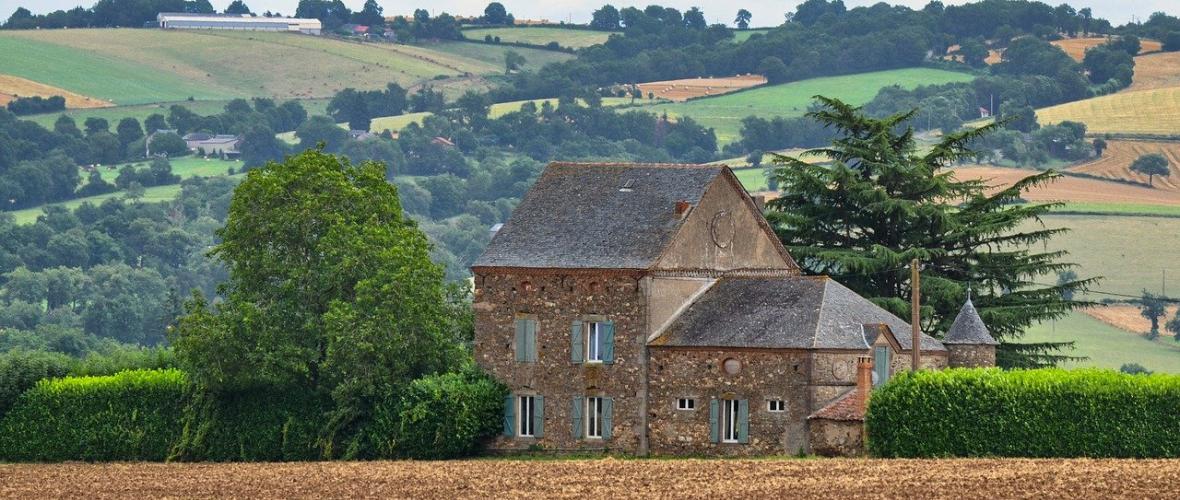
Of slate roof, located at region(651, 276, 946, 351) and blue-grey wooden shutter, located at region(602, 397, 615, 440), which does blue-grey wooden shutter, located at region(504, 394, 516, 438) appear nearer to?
blue-grey wooden shutter, located at region(602, 397, 615, 440)

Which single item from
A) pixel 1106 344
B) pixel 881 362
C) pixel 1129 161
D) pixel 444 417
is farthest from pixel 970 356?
pixel 1129 161

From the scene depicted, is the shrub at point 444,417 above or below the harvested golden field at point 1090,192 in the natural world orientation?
above

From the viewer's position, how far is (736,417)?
62.5 m

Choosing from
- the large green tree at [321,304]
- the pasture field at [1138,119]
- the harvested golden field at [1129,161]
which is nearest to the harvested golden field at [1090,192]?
the harvested golden field at [1129,161]

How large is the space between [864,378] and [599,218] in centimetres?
943

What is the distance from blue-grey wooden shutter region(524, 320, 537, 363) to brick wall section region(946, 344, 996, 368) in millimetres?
11643

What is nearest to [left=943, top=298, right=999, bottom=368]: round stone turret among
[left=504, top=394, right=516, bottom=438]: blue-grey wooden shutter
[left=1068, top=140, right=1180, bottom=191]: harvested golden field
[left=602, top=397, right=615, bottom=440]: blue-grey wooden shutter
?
[left=602, top=397, right=615, bottom=440]: blue-grey wooden shutter

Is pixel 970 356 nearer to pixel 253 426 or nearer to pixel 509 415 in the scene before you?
pixel 509 415

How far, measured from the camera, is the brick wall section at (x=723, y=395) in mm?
61500

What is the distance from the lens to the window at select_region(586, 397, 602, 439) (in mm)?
65125

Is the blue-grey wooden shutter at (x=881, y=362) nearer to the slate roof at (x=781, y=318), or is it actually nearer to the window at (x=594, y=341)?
the slate roof at (x=781, y=318)

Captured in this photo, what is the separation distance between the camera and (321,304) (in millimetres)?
68688

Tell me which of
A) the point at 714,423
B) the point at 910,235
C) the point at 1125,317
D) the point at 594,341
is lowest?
the point at 1125,317

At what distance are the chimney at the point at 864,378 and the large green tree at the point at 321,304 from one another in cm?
1295
